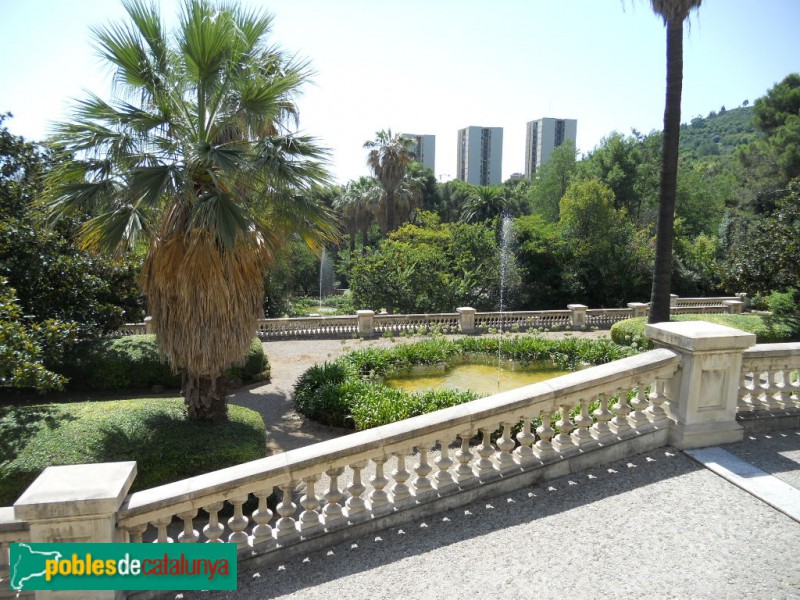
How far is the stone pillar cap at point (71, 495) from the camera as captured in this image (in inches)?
146

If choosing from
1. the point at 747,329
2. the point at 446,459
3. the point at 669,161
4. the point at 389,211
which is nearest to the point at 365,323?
the point at 669,161

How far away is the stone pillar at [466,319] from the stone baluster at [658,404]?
13.7 m

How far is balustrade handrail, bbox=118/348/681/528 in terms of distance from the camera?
4.53 metres

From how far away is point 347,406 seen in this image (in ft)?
34.1

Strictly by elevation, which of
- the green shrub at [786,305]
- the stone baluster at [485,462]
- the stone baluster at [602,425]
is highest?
the green shrub at [786,305]

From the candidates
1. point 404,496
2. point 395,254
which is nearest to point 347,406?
point 404,496

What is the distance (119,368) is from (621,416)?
1102cm

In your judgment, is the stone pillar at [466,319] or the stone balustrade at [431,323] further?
the stone pillar at [466,319]

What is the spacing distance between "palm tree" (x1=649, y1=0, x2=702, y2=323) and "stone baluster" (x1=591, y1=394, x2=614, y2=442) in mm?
8881

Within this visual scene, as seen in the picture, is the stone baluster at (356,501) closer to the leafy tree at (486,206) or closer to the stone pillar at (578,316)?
the stone pillar at (578,316)

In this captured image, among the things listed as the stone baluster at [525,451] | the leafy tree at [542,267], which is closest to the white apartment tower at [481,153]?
the leafy tree at [542,267]

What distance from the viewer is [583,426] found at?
226 inches

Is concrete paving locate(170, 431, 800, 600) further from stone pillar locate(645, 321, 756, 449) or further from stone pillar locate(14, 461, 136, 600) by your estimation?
stone pillar locate(14, 461, 136, 600)

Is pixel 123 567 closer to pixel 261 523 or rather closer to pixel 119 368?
pixel 261 523
